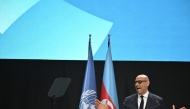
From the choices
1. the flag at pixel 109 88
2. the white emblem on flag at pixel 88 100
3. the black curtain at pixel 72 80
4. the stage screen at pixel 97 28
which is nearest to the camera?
the white emblem on flag at pixel 88 100

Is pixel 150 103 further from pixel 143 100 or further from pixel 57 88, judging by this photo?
pixel 57 88

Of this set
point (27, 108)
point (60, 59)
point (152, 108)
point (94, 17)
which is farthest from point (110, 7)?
point (27, 108)

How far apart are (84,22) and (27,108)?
182 cm

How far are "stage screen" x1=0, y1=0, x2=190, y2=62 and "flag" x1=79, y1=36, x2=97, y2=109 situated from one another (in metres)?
0.26

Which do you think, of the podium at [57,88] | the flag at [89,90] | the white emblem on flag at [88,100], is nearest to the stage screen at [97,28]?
the flag at [89,90]

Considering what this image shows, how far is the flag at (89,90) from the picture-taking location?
4363 millimetres

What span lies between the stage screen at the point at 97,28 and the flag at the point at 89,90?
262 mm

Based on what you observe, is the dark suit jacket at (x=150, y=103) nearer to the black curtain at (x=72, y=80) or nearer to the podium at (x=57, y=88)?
the podium at (x=57, y=88)

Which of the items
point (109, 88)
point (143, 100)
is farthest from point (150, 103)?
point (109, 88)

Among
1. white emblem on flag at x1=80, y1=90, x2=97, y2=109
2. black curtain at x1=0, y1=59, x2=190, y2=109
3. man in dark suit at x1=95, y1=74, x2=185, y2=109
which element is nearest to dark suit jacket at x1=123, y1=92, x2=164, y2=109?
man in dark suit at x1=95, y1=74, x2=185, y2=109

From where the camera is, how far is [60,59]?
4727 mm

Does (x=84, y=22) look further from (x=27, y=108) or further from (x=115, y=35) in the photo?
(x=27, y=108)

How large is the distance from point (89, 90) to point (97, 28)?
3.60ft

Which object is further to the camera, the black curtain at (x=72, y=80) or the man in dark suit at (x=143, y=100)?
the black curtain at (x=72, y=80)
